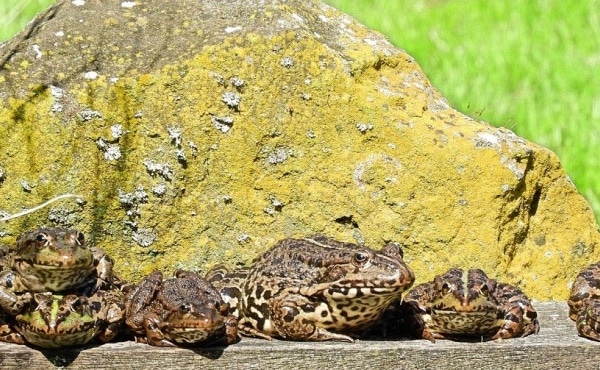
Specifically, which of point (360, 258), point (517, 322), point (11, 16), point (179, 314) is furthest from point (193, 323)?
point (11, 16)

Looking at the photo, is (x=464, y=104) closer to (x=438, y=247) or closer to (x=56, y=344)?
(x=438, y=247)

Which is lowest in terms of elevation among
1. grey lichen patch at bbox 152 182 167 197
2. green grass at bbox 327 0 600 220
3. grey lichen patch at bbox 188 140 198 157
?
green grass at bbox 327 0 600 220

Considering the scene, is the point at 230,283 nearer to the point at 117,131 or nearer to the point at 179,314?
the point at 179,314

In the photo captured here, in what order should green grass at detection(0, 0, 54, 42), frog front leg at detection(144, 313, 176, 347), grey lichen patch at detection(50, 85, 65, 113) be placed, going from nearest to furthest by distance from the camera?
frog front leg at detection(144, 313, 176, 347) → grey lichen patch at detection(50, 85, 65, 113) → green grass at detection(0, 0, 54, 42)

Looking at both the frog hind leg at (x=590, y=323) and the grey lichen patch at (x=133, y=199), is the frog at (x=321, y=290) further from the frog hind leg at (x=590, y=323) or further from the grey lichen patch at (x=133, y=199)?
the frog hind leg at (x=590, y=323)

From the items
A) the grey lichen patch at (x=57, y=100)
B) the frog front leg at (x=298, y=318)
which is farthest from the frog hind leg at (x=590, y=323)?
the grey lichen patch at (x=57, y=100)

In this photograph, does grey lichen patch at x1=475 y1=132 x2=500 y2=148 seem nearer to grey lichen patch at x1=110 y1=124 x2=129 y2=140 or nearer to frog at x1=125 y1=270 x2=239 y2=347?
frog at x1=125 y1=270 x2=239 y2=347

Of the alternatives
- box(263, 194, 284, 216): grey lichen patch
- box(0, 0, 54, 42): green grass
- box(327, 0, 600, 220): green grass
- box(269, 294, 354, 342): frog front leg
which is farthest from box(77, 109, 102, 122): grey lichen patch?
box(327, 0, 600, 220): green grass
